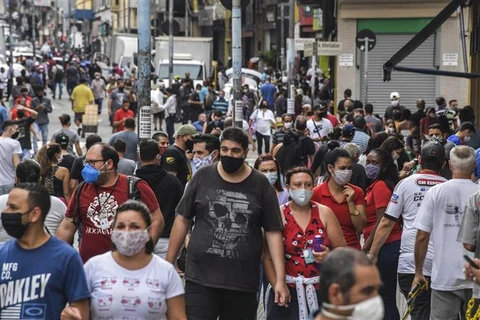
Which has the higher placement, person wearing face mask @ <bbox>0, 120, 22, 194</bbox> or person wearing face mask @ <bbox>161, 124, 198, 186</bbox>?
person wearing face mask @ <bbox>161, 124, 198, 186</bbox>

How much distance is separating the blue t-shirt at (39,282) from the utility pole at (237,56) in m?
13.3

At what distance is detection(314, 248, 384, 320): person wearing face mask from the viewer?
15.8ft

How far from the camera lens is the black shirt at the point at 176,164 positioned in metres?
12.4

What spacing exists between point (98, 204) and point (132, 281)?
7.98 feet

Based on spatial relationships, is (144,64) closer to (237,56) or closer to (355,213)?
(355,213)

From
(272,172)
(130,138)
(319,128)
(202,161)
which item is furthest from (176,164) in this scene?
(319,128)

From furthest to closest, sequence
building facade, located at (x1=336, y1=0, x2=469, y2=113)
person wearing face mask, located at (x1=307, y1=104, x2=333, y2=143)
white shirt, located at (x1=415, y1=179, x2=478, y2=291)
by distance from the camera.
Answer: building facade, located at (x1=336, y1=0, x2=469, y2=113) < person wearing face mask, located at (x1=307, y1=104, x2=333, y2=143) < white shirt, located at (x1=415, y1=179, x2=478, y2=291)

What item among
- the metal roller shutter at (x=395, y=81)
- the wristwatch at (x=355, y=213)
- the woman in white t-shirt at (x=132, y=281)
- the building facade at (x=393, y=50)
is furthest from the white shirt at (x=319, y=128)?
the woman in white t-shirt at (x=132, y=281)

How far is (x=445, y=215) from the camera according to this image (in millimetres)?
9086

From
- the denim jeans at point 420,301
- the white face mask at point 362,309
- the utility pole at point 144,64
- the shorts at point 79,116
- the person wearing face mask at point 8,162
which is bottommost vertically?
the denim jeans at point 420,301

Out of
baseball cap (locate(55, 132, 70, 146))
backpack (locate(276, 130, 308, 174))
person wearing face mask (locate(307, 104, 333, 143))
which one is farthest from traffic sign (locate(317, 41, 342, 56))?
baseball cap (locate(55, 132, 70, 146))

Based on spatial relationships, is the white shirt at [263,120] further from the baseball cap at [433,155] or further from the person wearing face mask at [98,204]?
the person wearing face mask at [98,204]

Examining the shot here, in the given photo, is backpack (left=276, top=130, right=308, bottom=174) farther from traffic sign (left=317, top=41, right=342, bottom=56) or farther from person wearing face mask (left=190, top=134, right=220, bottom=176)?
traffic sign (left=317, top=41, right=342, bottom=56)

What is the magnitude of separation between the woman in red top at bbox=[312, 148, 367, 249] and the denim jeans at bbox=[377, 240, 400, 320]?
0.39 meters
